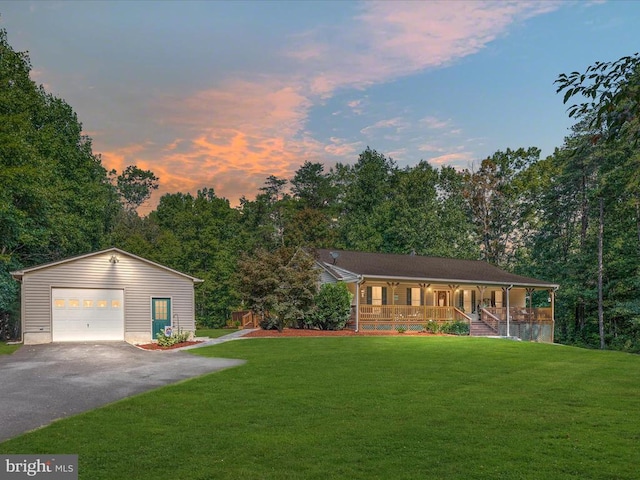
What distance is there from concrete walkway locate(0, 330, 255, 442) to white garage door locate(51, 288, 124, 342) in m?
1.37

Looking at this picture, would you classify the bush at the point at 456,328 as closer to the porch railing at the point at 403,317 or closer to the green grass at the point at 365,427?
the porch railing at the point at 403,317

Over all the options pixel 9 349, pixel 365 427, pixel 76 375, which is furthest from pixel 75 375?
pixel 365 427

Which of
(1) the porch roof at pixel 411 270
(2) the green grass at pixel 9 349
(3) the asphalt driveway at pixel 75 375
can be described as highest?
(1) the porch roof at pixel 411 270

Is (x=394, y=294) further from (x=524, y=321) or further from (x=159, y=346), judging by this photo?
(x=159, y=346)

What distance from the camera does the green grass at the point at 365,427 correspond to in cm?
590

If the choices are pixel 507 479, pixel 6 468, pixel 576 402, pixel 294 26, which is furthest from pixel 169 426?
pixel 294 26

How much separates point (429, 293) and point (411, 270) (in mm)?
3028

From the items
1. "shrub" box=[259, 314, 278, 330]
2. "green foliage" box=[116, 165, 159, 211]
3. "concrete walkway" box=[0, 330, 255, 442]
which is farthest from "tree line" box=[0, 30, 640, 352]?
"green foliage" box=[116, 165, 159, 211]

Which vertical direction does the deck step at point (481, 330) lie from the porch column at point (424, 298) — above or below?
below

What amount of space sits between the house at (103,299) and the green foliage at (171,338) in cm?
155

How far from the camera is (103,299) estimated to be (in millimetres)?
22469

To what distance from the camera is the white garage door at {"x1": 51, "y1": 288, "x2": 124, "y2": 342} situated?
70.6 feet

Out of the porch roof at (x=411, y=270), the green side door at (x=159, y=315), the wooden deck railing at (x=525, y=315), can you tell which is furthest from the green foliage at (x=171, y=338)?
the wooden deck railing at (x=525, y=315)

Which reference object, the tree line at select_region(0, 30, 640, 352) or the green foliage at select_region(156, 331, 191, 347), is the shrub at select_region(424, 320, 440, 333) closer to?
the tree line at select_region(0, 30, 640, 352)
